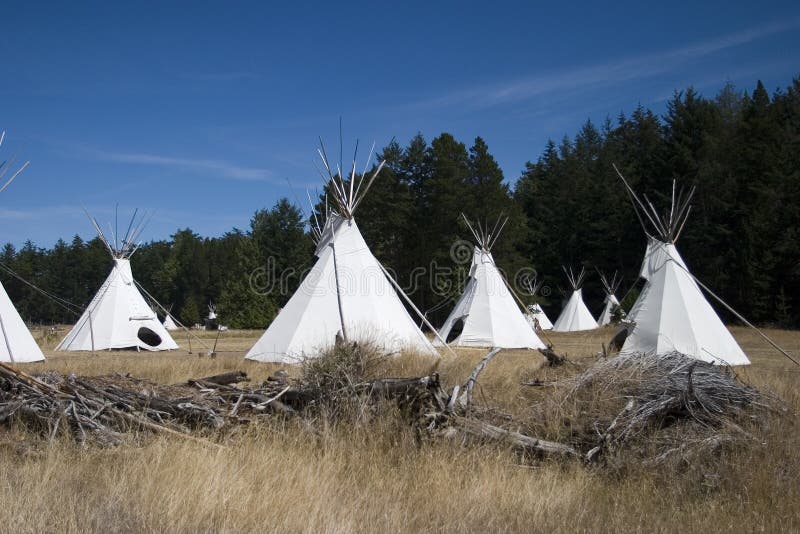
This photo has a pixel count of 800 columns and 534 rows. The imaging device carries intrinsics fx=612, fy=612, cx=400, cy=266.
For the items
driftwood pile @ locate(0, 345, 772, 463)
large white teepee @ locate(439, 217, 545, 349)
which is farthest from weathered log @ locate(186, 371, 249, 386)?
large white teepee @ locate(439, 217, 545, 349)

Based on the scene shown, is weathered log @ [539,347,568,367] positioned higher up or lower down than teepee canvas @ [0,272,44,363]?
lower down

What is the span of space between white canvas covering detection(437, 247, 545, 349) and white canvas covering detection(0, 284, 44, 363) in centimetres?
953

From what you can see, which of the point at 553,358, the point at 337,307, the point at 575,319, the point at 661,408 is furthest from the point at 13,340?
the point at 575,319

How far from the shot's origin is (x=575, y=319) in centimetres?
3056

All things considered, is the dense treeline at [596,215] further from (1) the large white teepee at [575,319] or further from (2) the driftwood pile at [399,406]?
(2) the driftwood pile at [399,406]

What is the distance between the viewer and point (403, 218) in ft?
104

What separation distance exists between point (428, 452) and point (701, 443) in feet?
6.27

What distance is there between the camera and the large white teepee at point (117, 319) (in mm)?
16953

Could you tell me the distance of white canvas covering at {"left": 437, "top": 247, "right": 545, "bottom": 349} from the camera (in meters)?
16.2

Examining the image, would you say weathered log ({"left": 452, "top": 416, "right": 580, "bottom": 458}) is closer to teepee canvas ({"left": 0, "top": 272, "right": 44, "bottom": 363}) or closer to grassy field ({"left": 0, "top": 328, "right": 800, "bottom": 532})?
grassy field ({"left": 0, "top": 328, "right": 800, "bottom": 532})

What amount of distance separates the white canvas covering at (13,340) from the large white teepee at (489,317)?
9455 mm

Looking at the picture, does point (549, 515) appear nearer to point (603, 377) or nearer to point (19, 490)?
point (603, 377)

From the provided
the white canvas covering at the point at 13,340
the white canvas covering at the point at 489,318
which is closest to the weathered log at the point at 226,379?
the white canvas covering at the point at 13,340

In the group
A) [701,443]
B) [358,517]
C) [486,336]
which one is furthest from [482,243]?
[358,517]
